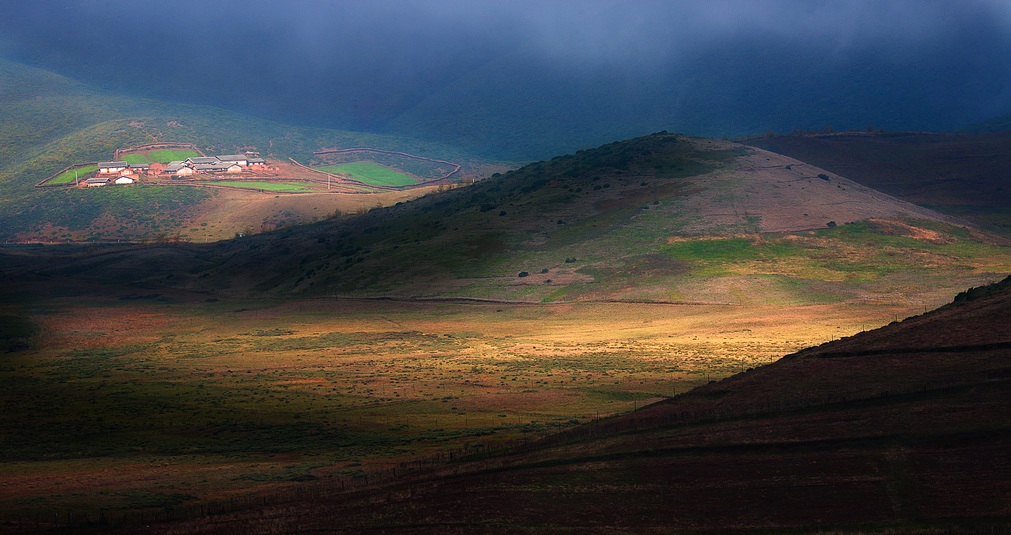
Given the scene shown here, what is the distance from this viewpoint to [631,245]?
120 meters

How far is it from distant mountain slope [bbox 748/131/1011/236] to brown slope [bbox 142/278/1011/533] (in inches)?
4487

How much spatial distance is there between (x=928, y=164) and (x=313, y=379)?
142 meters

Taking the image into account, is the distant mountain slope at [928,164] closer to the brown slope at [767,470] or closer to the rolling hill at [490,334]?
the rolling hill at [490,334]

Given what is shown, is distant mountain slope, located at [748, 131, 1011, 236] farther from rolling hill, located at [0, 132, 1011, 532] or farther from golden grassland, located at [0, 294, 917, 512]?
golden grassland, located at [0, 294, 917, 512]

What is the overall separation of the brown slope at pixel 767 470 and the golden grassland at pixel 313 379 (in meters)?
7.45

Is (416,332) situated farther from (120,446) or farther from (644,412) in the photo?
(644,412)

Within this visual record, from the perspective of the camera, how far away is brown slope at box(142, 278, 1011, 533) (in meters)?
32.7

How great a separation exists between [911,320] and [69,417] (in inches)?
1952

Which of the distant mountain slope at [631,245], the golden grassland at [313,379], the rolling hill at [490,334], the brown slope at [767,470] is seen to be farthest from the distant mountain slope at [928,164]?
the brown slope at [767,470]

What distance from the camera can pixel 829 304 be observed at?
97562mm

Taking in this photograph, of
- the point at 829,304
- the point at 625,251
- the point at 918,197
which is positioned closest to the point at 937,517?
the point at 829,304

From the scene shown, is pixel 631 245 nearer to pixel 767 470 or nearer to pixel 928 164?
pixel 767 470

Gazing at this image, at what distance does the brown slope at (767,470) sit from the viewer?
3272 centimetres

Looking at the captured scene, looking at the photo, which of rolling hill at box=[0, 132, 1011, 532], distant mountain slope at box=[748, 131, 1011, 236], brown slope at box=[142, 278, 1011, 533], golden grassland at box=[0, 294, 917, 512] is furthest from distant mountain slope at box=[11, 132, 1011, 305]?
brown slope at box=[142, 278, 1011, 533]
